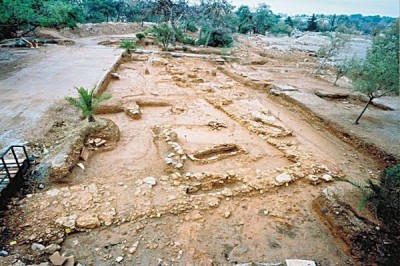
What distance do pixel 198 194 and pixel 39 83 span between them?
10.2 metres

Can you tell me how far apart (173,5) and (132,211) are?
24785 mm

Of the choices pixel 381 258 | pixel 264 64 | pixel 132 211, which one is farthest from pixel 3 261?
pixel 264 64

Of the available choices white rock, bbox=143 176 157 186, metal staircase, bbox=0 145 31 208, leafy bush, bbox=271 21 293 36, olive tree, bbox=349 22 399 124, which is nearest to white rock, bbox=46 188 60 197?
metal staircase, bbox=0 145 31 208

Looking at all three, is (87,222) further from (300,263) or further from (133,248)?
(300,263)

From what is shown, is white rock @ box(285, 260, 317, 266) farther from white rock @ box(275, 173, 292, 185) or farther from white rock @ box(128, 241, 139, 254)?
white rock @ box(128, 241, 139, 254)

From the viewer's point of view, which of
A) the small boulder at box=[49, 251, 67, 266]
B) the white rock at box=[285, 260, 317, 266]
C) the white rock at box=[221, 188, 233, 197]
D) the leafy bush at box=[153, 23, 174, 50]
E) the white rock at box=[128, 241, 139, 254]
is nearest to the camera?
the small boulder at box=[49, 251, 67, 266]

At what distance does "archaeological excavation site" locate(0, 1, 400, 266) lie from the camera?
14.6 ft

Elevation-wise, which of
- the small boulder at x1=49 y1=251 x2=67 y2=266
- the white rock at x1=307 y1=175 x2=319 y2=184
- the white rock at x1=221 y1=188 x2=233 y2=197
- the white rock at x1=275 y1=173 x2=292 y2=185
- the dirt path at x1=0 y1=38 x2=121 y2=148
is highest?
the white rock at x1=307 y1=175 x2=319 y2=184

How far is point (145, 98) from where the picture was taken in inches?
445

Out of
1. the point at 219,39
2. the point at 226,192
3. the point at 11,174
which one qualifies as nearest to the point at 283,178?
the point at 226,192

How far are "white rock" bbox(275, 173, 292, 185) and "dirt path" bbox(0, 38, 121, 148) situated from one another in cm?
703

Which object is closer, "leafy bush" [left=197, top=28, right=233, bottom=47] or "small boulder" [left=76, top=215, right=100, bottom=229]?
"small boulder" [left=76, top=215, right=100, bottom=229]

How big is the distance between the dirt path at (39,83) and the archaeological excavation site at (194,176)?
0.09 meters

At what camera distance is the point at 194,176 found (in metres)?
6.04
